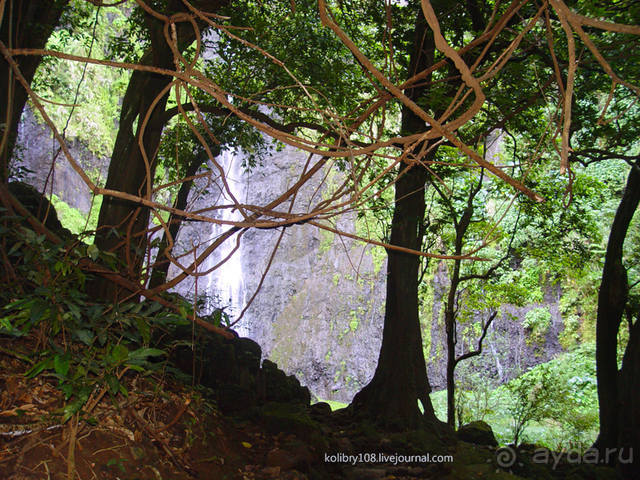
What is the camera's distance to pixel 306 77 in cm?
670

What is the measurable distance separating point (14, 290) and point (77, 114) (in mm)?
17069

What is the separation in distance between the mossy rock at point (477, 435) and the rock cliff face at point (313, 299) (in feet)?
31.6

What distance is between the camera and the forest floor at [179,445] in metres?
2.08

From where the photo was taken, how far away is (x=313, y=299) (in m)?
18.3

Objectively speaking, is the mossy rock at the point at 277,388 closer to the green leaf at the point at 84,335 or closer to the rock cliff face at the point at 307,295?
the green leaf at the point at 84,335

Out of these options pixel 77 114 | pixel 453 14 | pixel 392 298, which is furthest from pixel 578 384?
pixel 77 114

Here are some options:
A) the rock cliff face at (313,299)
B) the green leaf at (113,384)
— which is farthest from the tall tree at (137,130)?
the rock cliff face at (313,299)

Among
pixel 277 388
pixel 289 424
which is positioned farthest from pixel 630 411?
pixel 277 388

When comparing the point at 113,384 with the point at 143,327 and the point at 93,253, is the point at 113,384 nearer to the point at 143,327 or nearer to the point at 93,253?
the point at 143,327

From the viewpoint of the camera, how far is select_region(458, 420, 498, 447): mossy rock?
589 cm

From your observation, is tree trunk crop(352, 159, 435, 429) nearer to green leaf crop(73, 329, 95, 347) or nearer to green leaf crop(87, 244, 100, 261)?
green leaf crop(87, 244, 100, 261)

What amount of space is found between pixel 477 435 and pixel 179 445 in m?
4.35

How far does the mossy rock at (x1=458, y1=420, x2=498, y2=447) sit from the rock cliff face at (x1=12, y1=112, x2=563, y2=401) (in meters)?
9.63
